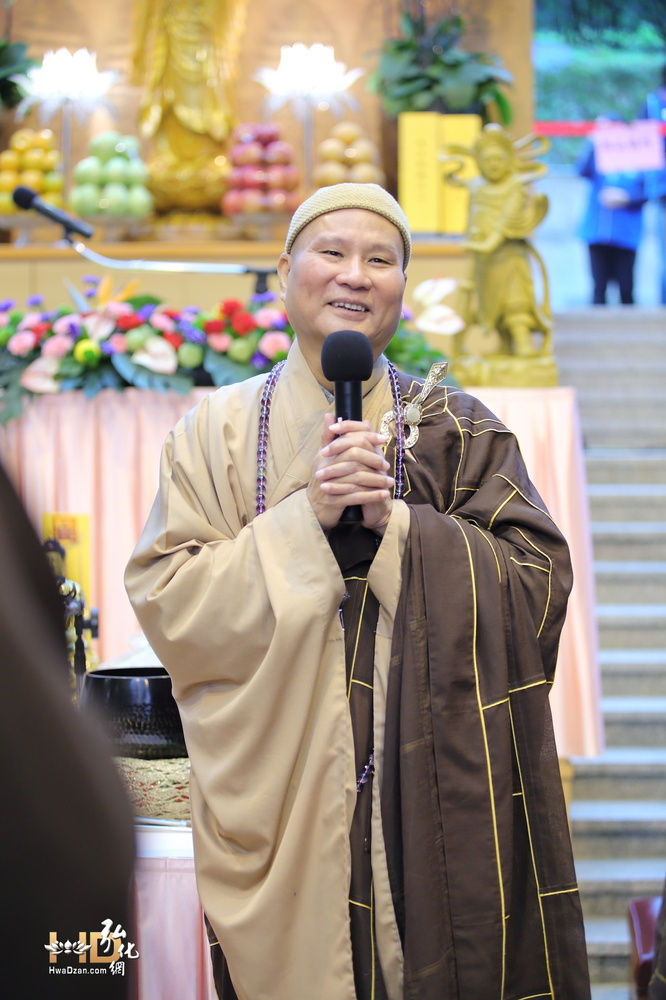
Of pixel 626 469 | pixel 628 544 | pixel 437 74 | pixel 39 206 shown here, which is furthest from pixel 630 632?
pixel 437 74

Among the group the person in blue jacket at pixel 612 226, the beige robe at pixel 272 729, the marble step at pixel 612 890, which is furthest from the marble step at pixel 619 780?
the person in blue jacket at pixel 612 226

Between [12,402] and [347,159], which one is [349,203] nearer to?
[12,402]

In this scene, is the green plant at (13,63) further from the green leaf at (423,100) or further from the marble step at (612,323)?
the marble step at (612,323)

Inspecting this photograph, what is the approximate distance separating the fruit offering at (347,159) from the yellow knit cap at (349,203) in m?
3.84

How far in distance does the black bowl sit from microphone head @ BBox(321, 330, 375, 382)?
0.59m

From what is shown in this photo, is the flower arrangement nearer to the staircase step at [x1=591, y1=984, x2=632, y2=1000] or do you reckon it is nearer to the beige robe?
the beige robe

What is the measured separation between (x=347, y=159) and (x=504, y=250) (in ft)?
6.69

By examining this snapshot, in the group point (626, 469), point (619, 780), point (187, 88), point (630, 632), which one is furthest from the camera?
point (187, 88)

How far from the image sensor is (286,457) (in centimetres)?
161

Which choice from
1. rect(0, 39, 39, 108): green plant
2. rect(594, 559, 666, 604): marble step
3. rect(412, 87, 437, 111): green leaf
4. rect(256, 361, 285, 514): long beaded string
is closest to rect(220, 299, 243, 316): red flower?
rect(256, 361, 285, 514): long beaded string

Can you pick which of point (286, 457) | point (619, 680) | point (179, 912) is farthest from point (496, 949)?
point (619, 680)

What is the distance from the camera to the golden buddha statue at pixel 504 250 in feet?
12.1

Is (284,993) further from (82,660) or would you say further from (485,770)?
(82,660)

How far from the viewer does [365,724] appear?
4.90ft
